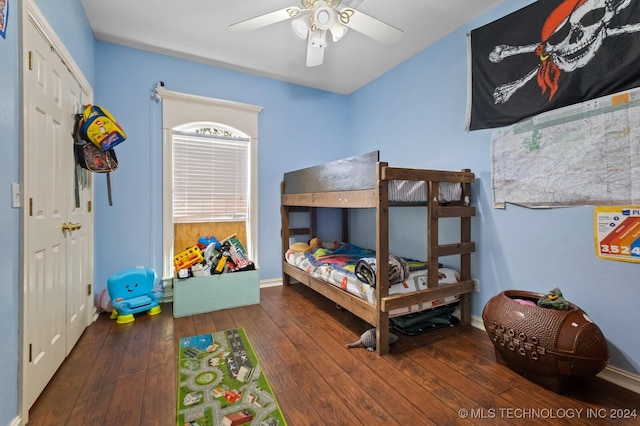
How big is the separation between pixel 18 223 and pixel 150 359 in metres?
1.12

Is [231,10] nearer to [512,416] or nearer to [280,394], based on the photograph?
[280,394]

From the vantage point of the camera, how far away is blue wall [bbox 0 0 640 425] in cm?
156

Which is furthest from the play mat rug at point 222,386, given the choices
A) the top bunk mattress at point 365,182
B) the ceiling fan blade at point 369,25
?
the ceiling fan blade at point 369,25

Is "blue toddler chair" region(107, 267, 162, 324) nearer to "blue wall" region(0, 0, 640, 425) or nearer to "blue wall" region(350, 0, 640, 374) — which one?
"blue wall" region(0, 0, 640, 425)

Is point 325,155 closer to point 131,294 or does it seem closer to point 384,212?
point 384,212

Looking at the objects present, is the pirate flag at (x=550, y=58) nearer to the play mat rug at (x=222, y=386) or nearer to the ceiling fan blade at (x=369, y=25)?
the ceiling fan blade at (x=369, y=25)

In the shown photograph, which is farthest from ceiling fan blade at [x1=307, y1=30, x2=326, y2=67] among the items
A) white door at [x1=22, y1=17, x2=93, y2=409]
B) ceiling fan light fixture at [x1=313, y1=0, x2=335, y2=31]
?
white door at [x1=22, y1=17, x2=93, y2=409]

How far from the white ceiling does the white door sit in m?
0.82

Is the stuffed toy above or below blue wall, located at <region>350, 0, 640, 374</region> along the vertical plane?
below

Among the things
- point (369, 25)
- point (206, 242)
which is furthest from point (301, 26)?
point (206, 242)

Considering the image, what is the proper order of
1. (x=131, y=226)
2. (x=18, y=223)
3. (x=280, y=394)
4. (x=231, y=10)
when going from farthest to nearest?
(x=131, y=226)
(x=231, y=10)
(x=280, y=394)
(x=18, y=223)

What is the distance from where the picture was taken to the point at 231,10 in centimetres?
226

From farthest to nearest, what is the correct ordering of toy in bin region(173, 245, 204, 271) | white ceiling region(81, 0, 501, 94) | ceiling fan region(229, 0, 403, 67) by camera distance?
toy in bin region(173, 245, 204, 271) → white ceiling region(81, 0, 501, 94) → ceiling fan region(229, 0, 403, 67)

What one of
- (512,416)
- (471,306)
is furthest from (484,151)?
(512,416)
